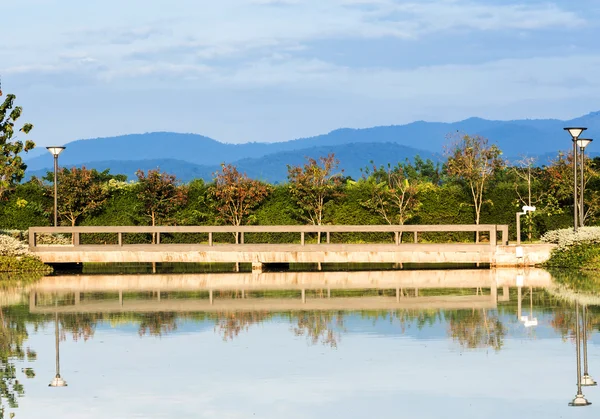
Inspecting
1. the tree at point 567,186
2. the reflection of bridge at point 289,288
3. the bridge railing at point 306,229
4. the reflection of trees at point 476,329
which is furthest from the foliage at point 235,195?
the reflection of trees at point 476,329

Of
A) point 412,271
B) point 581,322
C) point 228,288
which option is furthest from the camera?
point 412,271

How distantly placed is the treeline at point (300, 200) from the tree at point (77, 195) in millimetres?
32

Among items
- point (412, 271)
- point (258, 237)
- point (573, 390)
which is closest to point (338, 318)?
point (573, 390)

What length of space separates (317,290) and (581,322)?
7568mm

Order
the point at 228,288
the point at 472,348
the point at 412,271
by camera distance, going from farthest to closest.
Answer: the point at 412,271, the point at 228,288, the point at 472,348

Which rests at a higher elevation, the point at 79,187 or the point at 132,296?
the point at 79,187

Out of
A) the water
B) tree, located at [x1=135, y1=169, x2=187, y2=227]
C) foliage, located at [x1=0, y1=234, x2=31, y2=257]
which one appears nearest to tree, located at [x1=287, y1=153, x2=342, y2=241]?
tree, located at [x1=135, y1=169, x2=187, y2=227]

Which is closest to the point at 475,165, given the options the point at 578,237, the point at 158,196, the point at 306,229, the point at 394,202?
the point at 394,202

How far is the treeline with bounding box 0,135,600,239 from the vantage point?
1357 inches

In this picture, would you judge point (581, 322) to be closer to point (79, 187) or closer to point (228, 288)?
point (228, 288)

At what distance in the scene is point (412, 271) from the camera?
28.6 m

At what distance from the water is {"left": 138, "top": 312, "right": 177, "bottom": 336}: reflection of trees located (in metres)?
0.04

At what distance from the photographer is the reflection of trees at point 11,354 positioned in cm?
1124

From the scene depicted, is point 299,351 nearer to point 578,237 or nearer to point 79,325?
point 79,325
